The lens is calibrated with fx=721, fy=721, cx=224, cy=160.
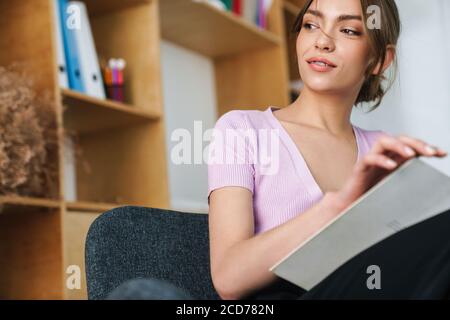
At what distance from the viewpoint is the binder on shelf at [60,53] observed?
6.43ft

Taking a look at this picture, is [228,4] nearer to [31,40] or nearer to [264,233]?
[31,40]

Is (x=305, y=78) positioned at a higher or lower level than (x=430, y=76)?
lower

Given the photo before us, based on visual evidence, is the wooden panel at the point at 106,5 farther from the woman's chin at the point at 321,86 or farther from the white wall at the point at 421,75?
the woman's chin at the point at 321,86

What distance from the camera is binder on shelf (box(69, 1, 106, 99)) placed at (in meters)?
2.08

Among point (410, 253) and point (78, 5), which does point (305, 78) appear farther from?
point (78, 5)

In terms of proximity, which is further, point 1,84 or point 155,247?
point 1,84

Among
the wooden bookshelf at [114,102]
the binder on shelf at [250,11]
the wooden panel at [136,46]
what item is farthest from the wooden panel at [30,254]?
the binder on shelf at [250,11]

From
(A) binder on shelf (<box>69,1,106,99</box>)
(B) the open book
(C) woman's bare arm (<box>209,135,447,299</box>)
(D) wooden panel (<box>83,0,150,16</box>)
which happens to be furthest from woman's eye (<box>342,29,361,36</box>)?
(D) wooden panel (<box>83,0,150,16</box>)

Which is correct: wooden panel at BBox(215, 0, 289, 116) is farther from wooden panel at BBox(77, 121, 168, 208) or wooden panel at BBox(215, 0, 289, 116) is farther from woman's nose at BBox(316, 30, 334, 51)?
woman's nose at BBox(316, 30, 334, 51)
